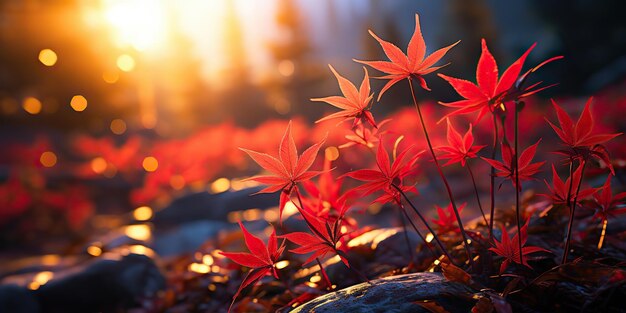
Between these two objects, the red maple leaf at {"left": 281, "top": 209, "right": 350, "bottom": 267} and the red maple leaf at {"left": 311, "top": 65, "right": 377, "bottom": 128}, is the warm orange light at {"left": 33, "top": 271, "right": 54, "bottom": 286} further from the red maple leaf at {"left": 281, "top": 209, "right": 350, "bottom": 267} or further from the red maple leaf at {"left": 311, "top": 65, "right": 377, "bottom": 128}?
the red maple leaf at {"left": 311, "top": 65, "right": 377, "bottom": 128}

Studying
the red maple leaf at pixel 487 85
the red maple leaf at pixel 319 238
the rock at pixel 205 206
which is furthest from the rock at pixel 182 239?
the red maple leaf at pixel 487 85

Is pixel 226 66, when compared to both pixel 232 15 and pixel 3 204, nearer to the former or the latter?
pixel 232 15

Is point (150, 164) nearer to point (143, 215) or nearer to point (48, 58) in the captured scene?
point (143, 215)

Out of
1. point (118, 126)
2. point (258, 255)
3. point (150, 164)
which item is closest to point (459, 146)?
point (258, 255)

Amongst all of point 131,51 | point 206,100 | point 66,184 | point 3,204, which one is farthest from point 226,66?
point 3,204

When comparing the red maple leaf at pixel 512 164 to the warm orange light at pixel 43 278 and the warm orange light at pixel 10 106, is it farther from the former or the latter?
the warm orange light at pixel 10 106

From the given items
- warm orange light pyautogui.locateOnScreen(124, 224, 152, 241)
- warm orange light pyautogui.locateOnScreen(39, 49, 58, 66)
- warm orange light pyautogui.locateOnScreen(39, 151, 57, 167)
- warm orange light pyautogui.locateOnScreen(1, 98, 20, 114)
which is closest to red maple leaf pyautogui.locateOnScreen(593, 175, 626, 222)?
warm orange light pyautogui.locateOnScreen(124, 224, 152, 241)
